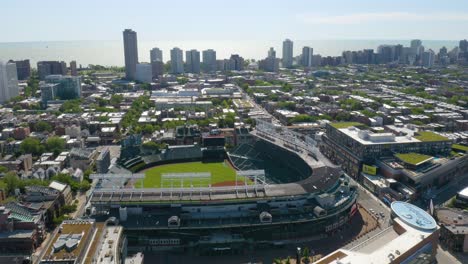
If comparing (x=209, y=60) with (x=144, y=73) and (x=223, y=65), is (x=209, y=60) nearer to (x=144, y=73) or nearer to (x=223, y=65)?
(x=223, y=65)

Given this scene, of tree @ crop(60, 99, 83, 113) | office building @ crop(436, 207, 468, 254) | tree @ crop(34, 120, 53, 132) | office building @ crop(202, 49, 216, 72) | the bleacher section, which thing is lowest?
office building @ crop(436, 207, 468, 254)

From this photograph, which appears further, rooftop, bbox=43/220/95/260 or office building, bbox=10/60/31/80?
office building, bbox=10/60/31/80

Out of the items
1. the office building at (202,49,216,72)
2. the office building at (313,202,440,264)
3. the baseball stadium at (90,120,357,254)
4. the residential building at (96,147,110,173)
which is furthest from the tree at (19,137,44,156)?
the office building at (202,49,216,72)

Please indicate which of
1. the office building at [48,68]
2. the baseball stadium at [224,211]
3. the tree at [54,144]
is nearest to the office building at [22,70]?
the office building at [48,68]

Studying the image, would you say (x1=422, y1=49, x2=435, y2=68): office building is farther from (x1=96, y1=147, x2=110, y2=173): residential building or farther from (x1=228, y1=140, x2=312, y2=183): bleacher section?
(x1=96, y1=147, x2=110, y2=173): residential building

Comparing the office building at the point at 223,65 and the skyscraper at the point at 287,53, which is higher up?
the skyscraper at the point at 287,53

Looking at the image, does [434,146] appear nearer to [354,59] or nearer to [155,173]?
[155,173]

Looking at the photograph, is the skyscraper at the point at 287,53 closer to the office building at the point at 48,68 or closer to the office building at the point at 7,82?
the office building at the point at 48,68
